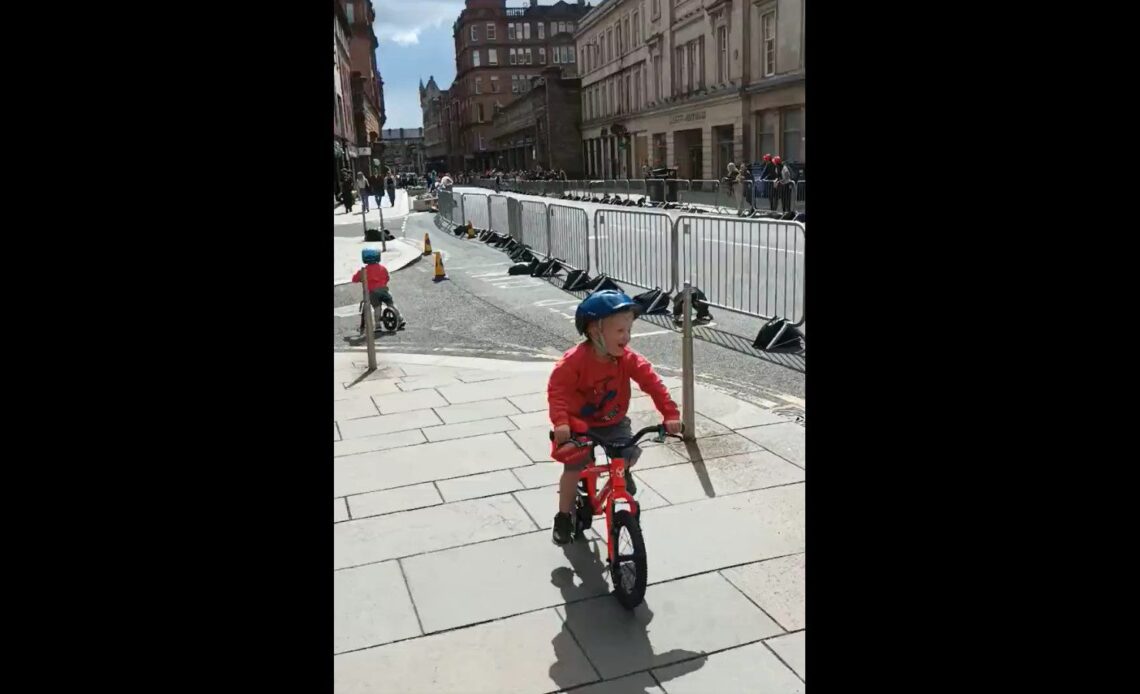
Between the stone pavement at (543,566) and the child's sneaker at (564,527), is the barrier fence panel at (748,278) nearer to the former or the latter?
the stone pavement at (543,566)

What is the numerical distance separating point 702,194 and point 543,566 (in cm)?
2594

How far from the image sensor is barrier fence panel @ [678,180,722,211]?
27500 millimetres

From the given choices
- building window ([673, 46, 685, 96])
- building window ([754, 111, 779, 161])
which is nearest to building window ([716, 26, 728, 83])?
building window ([754, 111, 779, 161])

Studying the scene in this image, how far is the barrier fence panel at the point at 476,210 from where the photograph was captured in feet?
75.0

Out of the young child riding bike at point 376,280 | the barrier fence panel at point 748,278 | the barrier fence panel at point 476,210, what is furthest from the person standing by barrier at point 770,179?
the young child riding bike at point 376,280

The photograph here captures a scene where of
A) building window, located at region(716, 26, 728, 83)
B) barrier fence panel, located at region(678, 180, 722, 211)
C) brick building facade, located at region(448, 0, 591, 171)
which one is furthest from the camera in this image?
brick building facade, located at region(448, 0, 591, 171)

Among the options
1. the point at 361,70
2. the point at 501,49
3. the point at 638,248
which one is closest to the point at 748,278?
the point at 638,248

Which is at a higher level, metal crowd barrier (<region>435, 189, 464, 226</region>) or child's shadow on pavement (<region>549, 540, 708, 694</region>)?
metal crowd barrier (<region>435, 189, 464, 226</region>)

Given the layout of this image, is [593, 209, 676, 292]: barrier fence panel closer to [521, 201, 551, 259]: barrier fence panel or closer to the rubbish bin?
[521, 201, 551, 259]: barrier fence panel

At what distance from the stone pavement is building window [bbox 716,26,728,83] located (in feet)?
111

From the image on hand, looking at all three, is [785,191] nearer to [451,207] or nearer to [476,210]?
[476,210]
